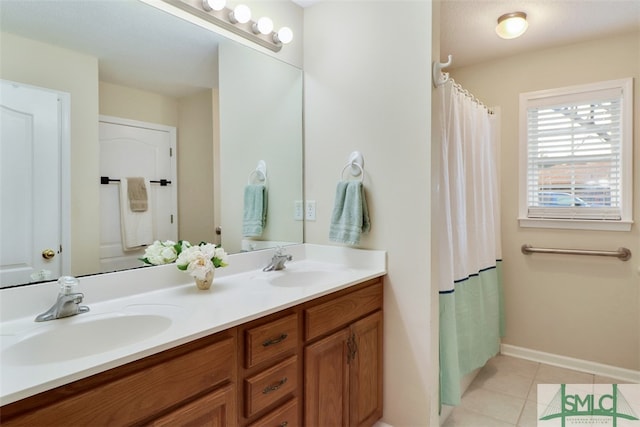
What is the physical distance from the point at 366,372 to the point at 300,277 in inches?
22.4

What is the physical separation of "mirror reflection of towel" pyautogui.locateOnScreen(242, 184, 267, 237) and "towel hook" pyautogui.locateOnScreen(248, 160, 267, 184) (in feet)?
0.13

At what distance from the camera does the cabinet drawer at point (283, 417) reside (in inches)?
48.2

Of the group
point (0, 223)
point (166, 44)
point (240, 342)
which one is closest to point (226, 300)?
point (240, 342)

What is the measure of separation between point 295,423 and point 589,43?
9.94ft

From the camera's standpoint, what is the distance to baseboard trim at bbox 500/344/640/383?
7.95ft

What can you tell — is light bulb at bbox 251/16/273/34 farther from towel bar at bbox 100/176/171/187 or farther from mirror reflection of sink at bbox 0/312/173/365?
mirror reflection of sink at bbox 0/312/173/365

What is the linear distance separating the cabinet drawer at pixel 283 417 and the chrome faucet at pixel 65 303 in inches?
27.1

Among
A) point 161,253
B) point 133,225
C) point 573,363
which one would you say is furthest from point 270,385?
point 573,363

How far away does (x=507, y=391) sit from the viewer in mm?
2299

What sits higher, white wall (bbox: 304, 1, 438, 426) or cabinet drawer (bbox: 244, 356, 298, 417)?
white wall (bbox: 304, 1, 438, 426)

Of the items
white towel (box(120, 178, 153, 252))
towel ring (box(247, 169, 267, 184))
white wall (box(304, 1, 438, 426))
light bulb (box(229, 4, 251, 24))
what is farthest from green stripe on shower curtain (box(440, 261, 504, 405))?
light bulb (box(229, 4, 251, 24))

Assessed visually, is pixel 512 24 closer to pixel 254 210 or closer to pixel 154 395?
pixel 254 210

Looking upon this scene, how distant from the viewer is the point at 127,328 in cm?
117

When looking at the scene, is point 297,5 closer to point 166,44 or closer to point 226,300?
point 166,44
